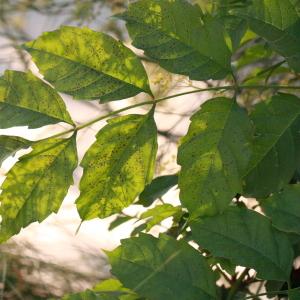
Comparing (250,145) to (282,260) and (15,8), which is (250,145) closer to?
(282,260)

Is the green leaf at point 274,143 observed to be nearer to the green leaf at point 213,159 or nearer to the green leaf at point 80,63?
the green leaf at point 213,159

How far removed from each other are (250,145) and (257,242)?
3.8 inches

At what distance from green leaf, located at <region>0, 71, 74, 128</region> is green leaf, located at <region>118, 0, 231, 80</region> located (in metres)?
0.12

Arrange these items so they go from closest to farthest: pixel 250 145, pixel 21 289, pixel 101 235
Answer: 1. pixel 250 145
2. pixel 21 289
3. pixel 101 235

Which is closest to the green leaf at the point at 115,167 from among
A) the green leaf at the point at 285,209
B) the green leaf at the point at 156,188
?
the green leaf at the point at 285,209

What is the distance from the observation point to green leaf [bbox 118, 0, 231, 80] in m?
0.57

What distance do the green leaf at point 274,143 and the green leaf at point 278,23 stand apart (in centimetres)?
6

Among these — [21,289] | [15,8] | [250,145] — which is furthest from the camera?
[15,8]

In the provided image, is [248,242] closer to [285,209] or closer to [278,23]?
[285,209]

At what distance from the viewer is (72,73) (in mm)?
593

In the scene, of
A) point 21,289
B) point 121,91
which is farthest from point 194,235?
point 21,289

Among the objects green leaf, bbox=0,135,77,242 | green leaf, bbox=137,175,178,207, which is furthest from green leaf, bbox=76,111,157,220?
green leaf, bbox=137,175,178,207

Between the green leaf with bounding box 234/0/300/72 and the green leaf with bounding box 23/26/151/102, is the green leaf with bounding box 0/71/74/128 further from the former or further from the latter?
the green leaf with bounding box 234/0/300/72

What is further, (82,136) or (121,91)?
(82,136)
